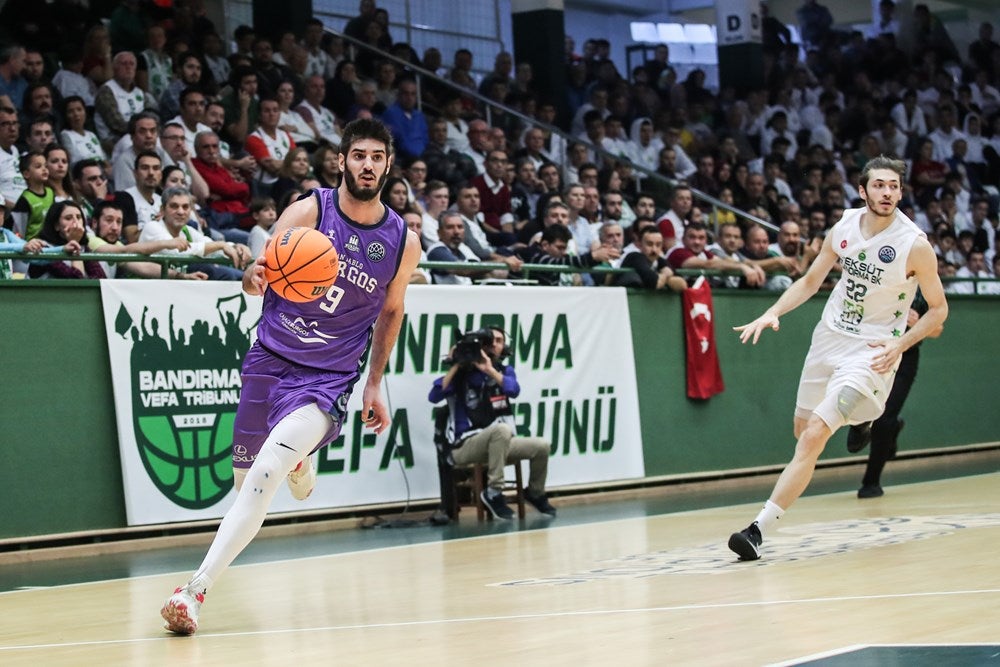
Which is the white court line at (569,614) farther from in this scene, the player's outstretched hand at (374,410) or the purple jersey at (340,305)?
the purple jersey at (340,305)

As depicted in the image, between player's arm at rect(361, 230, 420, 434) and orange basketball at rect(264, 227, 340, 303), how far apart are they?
1.96 feet

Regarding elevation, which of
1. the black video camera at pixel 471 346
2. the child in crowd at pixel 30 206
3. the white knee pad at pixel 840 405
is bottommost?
the white knee pad at pixel 840 405

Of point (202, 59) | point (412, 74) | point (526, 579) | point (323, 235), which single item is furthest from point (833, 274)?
point (323, 235)

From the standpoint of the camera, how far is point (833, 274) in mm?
17531

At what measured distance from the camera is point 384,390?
12555 mm

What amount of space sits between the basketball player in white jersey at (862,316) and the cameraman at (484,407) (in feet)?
11.6

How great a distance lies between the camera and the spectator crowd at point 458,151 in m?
12.1

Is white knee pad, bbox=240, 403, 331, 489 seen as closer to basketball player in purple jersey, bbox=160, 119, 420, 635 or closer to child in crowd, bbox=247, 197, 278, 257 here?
basketball player in purple jersey, bbox=160, 119, 420, 635

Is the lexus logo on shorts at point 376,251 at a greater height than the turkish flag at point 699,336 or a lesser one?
greater

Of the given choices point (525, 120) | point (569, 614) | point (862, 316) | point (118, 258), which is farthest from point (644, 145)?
point (569, 614)

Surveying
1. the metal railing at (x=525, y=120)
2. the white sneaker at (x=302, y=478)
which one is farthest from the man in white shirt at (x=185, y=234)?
the metal railing at (x=525, y=120)

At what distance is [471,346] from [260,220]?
2.03m

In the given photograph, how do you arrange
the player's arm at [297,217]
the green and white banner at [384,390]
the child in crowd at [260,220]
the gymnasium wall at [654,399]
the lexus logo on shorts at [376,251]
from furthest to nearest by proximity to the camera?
the child in crowd at [260,220] < the green and white banner at [384,390] < the gymnasium wall at [654,399] < the lexus logo on shorts at [376,251] < the player's arm at [297,217]

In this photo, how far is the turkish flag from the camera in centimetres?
1522
